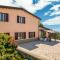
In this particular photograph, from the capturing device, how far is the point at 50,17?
1082 inches

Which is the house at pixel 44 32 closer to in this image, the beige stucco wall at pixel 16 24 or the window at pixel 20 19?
the beige stucco wall at pixel 16 24

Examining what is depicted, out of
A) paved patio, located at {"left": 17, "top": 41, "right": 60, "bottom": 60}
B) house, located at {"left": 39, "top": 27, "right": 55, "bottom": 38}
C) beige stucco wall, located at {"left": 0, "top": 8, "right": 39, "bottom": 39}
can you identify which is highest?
beige stucco wall, located at {"left": 0, "top": 8, "right": 39, "bottom": 39}

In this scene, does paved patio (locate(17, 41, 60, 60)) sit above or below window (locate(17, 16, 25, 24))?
below

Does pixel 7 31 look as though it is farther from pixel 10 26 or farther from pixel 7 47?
pixel 7 47

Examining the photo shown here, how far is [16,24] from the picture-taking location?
2995cm

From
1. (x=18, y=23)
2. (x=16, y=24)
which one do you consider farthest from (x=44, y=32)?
(x=16, y=24)

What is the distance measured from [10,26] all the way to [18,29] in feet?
6.95

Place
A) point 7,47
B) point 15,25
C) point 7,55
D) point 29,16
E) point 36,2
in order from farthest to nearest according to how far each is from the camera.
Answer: point 29,16 → point 15,25 → point 36,2 → point 7,47 → point 7,55

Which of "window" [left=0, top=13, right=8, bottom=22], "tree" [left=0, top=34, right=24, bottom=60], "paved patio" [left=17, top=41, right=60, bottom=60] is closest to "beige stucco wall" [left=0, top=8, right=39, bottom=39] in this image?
"window" [left=0, top=13, right=8, bottom=22]

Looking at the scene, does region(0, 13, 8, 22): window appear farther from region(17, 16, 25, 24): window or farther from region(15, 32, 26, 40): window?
region(15, 32, 26, 40): window

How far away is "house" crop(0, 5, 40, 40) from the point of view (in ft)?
90.8

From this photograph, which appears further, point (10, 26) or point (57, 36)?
point (57, 36)

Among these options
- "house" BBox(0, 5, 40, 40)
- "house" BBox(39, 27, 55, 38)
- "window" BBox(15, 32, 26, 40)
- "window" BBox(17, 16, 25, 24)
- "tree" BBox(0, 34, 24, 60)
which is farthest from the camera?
"house" BBox(39, 27, 55, 38)

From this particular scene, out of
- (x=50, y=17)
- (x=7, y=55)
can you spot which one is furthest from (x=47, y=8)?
(x=7, y=55)
